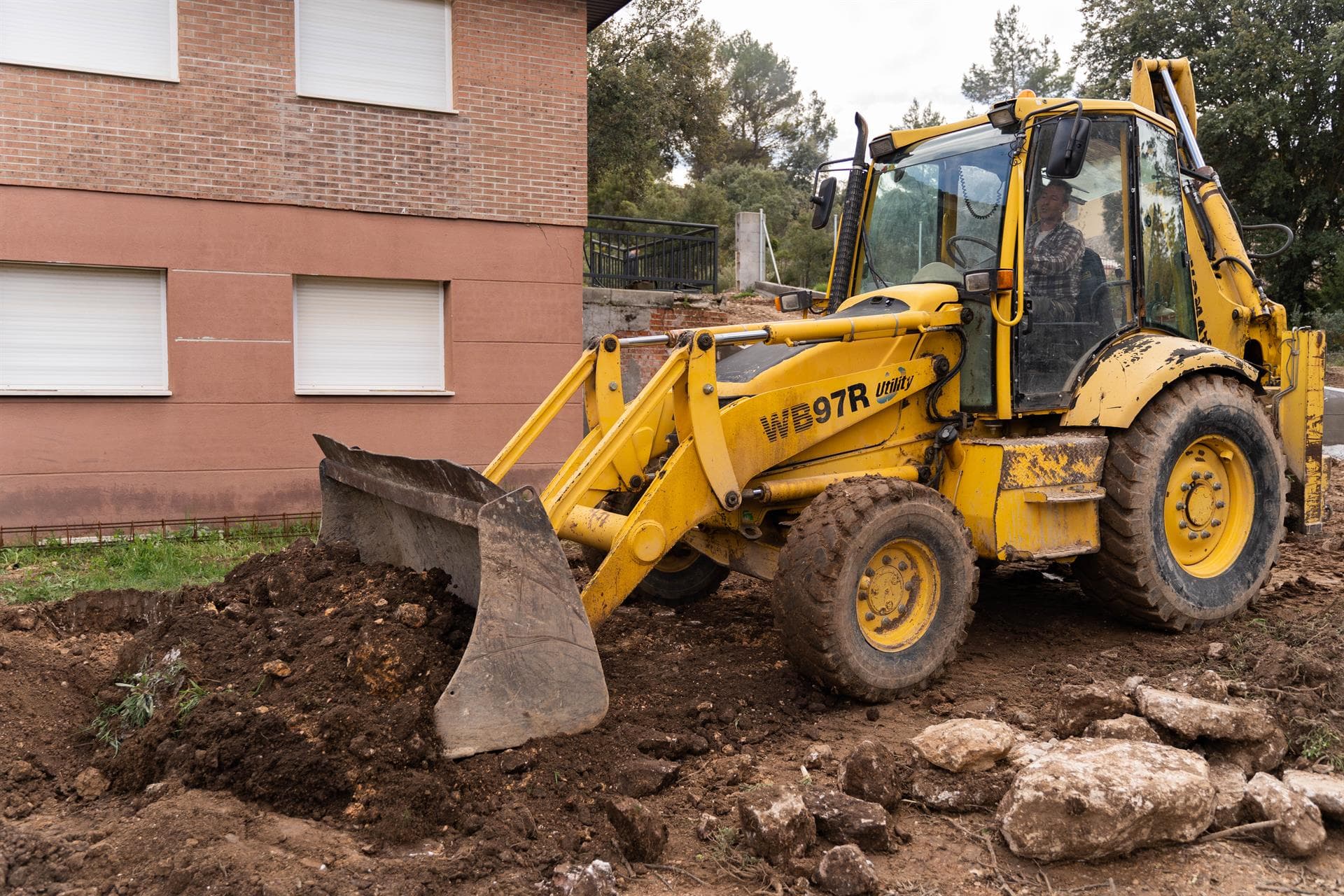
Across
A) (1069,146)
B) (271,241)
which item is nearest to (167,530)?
(271,241)

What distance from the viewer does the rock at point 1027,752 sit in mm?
4207

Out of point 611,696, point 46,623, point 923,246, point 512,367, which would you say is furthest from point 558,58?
point 611,696

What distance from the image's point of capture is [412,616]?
465 cm

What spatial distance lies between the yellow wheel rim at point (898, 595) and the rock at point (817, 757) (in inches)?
25.3

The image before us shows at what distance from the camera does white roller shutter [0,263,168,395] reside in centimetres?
966

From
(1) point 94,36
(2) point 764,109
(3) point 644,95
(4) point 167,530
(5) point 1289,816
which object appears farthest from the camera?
(2) point 764,109

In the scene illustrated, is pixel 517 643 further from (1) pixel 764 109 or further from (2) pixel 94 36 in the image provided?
(1) pixel 764 109

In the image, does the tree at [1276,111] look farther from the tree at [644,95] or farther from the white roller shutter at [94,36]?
the white roller shutter at [94,36]

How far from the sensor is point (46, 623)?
242 inches

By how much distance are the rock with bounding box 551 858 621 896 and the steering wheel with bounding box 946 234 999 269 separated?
3949 mm

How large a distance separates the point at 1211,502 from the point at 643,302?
8463 mm

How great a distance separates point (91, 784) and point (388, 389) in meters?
7.16

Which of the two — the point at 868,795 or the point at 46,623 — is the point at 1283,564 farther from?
the point at 46,623

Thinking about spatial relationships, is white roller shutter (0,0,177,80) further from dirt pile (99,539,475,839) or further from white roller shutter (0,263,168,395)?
dirt pile (99,539,475,839)
